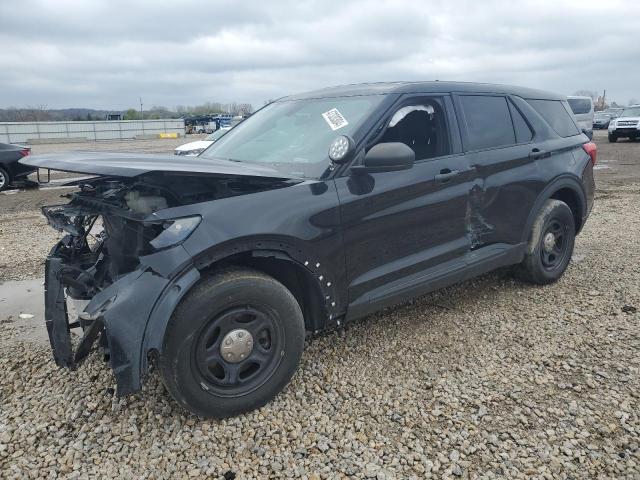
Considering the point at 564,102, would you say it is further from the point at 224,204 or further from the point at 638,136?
the point at 638,136

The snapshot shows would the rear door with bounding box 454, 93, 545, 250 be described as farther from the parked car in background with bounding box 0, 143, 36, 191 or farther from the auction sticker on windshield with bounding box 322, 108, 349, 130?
the parked car in background with bounding box 0, 143, 36, 191

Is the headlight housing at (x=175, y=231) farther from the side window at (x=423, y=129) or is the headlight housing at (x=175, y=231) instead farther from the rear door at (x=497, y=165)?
the rear door at (x=497, y=165)

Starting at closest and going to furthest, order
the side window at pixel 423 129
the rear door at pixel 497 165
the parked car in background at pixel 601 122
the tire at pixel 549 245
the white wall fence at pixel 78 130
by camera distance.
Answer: the side window at pixel 423 129, the rear door at pixel 497 165, the tire at pixel 549 245, the parked car in background at pixel 601 122, the white wall fence at pixel 78 130

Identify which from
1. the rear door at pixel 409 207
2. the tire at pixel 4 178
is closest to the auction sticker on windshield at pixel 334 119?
the rear door at pixel 409 207

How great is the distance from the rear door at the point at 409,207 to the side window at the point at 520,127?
33.1 inches

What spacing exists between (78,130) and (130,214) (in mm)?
46188

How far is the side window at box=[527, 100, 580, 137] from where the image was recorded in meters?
4.62

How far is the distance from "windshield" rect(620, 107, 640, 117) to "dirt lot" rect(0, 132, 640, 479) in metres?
23.5

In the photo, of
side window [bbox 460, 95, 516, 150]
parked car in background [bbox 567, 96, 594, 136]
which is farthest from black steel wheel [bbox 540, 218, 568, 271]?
parked car in background [bbox 567, 96, 594, 136]

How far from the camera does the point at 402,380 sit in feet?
10.3

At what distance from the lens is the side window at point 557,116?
4.62 meters

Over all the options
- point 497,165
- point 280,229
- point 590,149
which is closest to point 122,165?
point 280,229

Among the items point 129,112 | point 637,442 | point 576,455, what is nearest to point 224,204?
point 576,455

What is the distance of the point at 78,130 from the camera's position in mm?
43438
